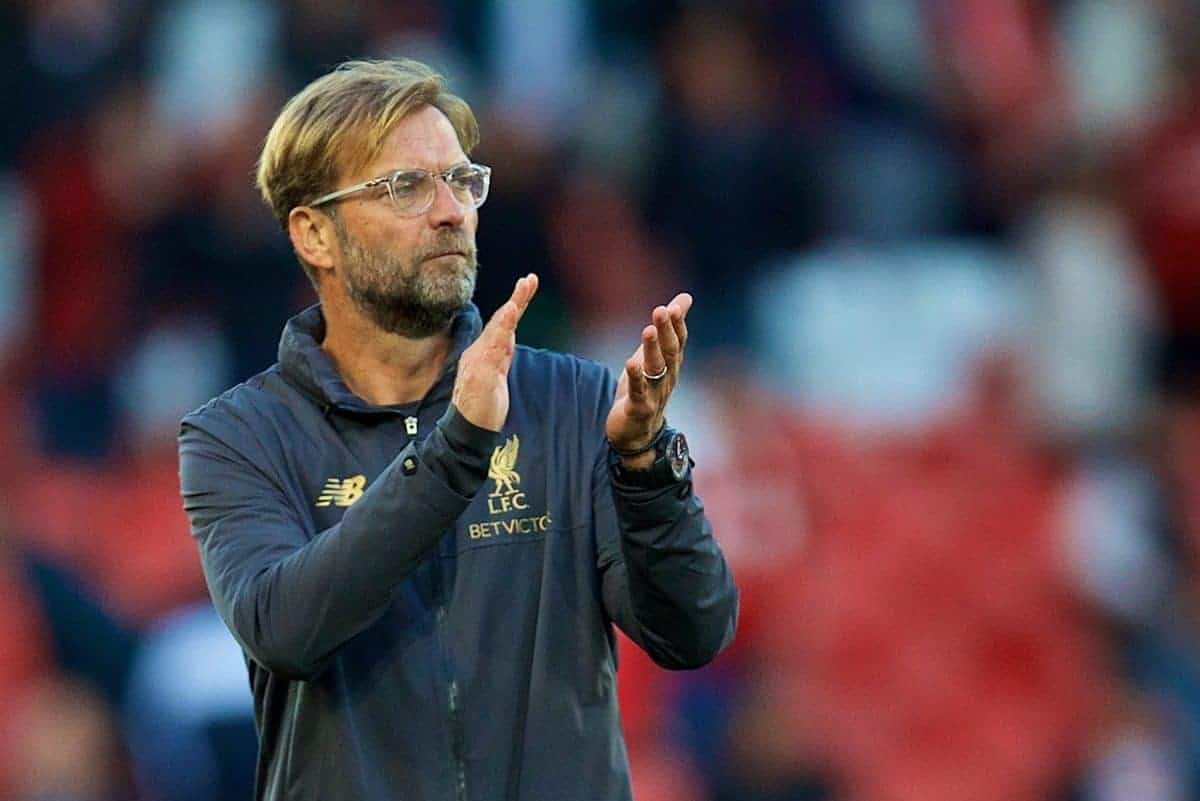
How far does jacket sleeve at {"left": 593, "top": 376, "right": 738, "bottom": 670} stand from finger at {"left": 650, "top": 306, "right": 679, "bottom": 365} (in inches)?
6.6

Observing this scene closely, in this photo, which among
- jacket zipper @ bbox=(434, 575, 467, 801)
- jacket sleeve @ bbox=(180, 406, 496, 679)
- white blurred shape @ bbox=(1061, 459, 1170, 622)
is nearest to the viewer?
jacket sleeve @ bbox=(180, 406, 496, 679)

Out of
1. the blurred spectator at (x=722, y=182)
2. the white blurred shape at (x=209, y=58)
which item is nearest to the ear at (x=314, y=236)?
the blurred spectator at (x=722, y=182)

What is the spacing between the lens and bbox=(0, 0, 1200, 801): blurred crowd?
5.89 meters

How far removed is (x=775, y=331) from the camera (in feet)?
23.9

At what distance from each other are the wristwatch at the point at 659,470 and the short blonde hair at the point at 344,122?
0.57 metres

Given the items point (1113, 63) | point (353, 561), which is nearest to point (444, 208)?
point (353, 561)

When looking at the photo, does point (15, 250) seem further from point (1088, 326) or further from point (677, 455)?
point (677, 455)

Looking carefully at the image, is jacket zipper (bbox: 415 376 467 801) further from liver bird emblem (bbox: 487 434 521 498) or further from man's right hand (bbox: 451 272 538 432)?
man's right hand (bbox: 451 272 538 432)

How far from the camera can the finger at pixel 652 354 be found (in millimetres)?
2639

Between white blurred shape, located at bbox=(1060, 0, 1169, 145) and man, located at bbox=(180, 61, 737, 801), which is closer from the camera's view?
man, located at bbox=(180, 61, 737, 801)

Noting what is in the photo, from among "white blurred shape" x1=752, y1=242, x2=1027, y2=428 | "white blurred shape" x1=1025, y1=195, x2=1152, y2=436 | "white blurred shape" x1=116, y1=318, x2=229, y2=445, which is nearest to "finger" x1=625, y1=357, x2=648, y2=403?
"white blurred shape" x1=116, y1=318, x2=229, y2=445

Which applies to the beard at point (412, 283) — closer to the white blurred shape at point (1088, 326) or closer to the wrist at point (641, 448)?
the wrist at point (641, 448)

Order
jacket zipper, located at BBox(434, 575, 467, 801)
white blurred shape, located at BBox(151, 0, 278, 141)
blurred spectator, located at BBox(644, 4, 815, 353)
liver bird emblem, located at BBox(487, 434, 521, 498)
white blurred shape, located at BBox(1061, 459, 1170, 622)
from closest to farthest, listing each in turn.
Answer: jacket zipper, located at BBox(434, 575, 467, 801) → liver bird emblem, located at BBox(487, 434, 521, 498) → white blurred shape, located at BBox(1061, 459, 1170, 622) → blurred spectator, located at BBox(644, 4, 815, 353) → white blurred shape, located at BBox(151, 0, 278, 141)

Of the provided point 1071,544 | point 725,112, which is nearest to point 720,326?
point 725,112
